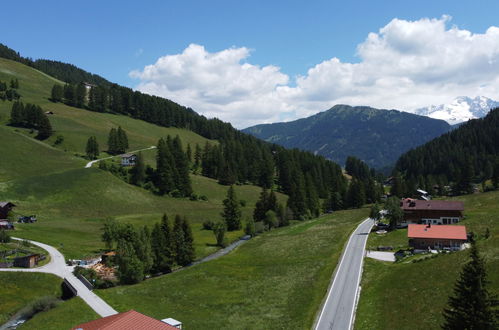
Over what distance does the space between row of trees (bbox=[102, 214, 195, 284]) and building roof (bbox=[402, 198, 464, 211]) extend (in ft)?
187

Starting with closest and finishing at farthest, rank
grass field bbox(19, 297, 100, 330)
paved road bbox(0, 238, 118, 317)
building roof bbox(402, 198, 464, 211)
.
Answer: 1. grass field bbox(19, 297, 100, 330)
2. paved road bbox(0, 238, 118, 317)
3. building roof bbox(402, 198, 464, 211)

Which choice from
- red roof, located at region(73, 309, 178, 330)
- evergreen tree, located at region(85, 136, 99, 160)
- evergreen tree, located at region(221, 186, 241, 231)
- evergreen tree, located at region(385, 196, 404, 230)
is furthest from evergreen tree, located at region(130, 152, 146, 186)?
red roof, located at region(73, 309, 178, 330)

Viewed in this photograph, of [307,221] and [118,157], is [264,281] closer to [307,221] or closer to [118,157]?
[307,221]

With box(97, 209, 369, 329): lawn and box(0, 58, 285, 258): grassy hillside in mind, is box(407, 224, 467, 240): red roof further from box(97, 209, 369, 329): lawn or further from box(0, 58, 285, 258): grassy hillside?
box(0, 58, 285, 258): grassy hillside

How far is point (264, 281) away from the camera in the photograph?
64062mm

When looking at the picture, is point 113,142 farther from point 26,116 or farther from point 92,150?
point 26,116

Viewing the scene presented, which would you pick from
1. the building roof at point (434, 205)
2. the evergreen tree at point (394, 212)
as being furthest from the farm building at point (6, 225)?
the building roof at point (434, 205)

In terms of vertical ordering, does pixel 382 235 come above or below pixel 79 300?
above

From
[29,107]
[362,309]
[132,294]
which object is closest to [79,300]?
[132,294]

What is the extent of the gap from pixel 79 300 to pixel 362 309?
36.9m

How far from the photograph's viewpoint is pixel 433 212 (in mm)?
96938

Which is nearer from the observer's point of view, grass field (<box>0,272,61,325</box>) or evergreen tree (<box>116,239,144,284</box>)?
grass field (<box>0,272,61,325</box>)

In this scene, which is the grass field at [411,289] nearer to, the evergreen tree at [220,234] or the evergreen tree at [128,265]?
the evergreen tree at [128,265]

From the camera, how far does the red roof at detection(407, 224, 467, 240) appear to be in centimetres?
7388
